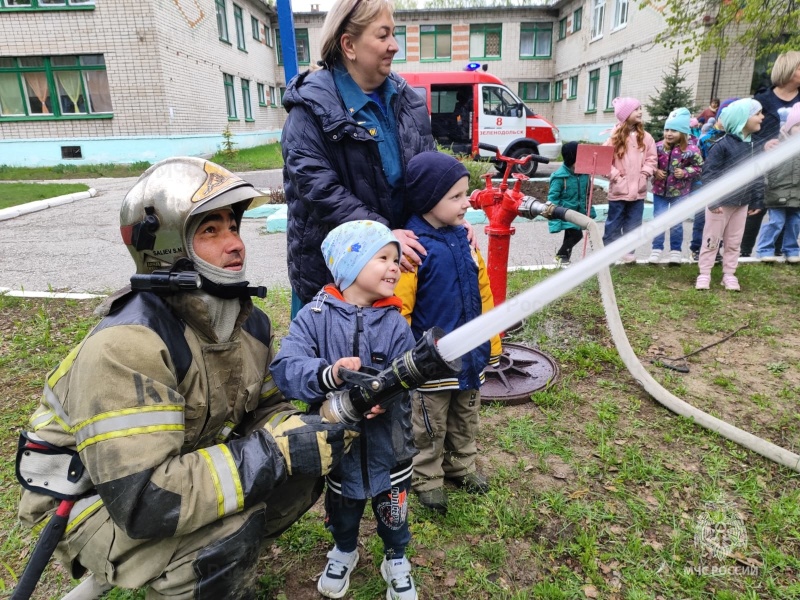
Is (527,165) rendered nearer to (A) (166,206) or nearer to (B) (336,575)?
(B) (336,575)

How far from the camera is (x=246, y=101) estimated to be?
27141 millimetres

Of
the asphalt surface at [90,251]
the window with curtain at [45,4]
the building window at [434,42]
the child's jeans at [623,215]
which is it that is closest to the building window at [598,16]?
the building window at [434,42]

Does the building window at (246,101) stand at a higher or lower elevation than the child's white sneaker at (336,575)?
higher

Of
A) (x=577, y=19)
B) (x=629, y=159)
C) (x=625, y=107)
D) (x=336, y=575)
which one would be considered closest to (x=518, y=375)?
(x=336, y=575)

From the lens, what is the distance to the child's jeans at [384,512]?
2.16 m

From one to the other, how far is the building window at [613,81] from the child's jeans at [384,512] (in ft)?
83.4

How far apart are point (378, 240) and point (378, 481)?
0.92 metres

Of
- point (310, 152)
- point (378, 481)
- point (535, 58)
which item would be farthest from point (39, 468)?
point (535, 58)

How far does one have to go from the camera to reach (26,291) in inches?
227

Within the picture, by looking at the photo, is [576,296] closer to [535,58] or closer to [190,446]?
[190,446]

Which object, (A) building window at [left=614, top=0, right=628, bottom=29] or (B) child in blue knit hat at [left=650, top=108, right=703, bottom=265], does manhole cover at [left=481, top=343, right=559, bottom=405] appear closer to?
(B) child in blue knit hat at [left=650, top=108, right=703, bottom=265]

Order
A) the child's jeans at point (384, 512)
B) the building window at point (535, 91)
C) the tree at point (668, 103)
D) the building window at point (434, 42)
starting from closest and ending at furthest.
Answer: the child's jeans at point (384, 512), the tree at point (668, 103), the building window at point (434, 42), the building window at point (535, 91)

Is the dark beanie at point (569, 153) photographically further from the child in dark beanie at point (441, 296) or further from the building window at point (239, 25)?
the building window at point (239, 25)

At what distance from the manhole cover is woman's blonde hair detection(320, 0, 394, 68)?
2.44 meters
